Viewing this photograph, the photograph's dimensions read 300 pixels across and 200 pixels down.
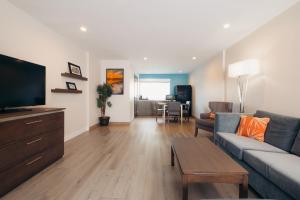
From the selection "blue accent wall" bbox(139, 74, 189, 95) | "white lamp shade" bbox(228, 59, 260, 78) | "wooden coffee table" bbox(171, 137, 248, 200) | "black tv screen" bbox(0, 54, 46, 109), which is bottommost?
"wooden coffee table" bbox(171, 137, 248, 200)

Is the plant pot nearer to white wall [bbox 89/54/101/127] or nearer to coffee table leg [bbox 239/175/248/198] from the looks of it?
white wall [bbox 89/54/101/127]

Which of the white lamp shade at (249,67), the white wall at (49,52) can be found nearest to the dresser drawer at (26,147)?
the white wall at (49,52)

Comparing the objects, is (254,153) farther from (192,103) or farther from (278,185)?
(192,103)

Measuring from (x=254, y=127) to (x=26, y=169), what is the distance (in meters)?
3.18

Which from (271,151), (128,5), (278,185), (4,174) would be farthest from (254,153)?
(4,174)

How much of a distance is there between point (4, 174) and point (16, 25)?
82.8 inches

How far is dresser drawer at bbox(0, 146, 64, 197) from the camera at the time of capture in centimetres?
157

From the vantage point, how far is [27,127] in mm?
1831

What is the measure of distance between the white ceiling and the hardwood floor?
240 cm

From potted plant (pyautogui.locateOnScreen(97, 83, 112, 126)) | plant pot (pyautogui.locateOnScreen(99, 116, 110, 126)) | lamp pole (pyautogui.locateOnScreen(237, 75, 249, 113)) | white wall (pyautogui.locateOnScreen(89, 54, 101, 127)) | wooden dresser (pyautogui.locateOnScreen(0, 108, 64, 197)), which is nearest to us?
wooden dresser (pyautogui.locateOnScreen(0, 108, 64, 197))

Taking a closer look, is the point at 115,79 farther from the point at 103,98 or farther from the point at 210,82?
the point at 210,82

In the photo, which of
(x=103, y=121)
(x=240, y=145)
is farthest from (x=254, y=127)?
(x=103, y=121)

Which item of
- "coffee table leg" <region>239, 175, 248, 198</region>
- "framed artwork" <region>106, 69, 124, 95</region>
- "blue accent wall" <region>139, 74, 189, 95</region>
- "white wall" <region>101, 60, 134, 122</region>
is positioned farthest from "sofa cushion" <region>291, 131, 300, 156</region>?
"blue accent wall" <region>139, 74, 189, 95</region>

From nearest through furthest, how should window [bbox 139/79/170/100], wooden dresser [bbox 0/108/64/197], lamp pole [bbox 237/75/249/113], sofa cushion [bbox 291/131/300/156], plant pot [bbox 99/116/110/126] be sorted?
1. wooden dresser [bbox 0/108/64/197]
2. sofa cushion [bbox 291/131/300/156]
3. lamp pole [bbox 237/75/249/113]
4. plant pot [bbox 99/116/110/126]
5. window [bbox 139/79/170/100]
